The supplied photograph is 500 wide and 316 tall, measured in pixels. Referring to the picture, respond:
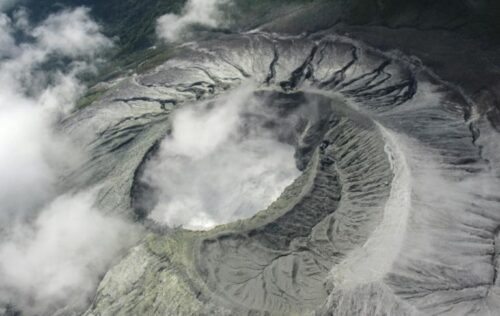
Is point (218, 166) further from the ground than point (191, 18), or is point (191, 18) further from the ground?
point (191, 18)

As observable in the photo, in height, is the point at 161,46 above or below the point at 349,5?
above

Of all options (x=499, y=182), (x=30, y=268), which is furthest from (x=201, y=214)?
(x=499, y=182)

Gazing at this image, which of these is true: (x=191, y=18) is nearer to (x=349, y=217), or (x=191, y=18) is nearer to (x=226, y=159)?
(x=226, y=159)

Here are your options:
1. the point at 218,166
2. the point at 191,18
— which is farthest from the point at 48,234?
the point at 191,18

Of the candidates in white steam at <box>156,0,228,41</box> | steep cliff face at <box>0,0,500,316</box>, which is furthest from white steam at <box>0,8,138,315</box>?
white steam at <box>156,0,228,41</box>

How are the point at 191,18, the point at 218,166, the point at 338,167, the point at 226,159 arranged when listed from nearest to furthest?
the point at 338,167
the point at 218,166
the point at 226,159
the point at 191,18

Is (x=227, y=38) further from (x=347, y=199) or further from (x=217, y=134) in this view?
(x=347, y=199)

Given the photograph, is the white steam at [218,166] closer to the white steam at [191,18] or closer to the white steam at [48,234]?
the white steam at [48,234]

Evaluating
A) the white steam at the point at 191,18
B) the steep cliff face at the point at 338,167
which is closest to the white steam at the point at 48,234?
the steep cliff face at the point at 338,167
